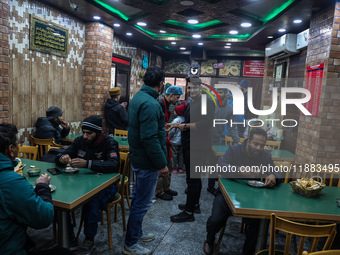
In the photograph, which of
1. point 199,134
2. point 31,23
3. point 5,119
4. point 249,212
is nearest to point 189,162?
point 199,134

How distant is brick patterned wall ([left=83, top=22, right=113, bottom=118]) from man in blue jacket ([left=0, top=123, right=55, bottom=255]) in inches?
161

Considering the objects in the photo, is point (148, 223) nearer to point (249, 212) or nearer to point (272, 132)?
point (249, 212)

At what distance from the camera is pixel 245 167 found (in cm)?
237

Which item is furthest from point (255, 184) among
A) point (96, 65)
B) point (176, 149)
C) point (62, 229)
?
point (96, 65)

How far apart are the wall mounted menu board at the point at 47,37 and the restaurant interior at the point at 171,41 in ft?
0.06

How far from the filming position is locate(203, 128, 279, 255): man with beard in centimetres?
226

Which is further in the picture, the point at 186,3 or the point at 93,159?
the point at 186,3

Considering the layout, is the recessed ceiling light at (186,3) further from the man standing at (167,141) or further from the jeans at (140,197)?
the jeans at (140,197)

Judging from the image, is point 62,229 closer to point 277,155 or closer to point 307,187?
point 307,187

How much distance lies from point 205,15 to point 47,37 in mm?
2833

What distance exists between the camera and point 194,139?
124 inches

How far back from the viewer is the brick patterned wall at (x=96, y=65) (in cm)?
523

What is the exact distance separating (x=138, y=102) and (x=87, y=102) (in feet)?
11.9

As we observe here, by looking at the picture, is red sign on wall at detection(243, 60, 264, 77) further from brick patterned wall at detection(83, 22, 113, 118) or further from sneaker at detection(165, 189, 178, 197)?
sneaker at detection(165, 189, 178, 197)
